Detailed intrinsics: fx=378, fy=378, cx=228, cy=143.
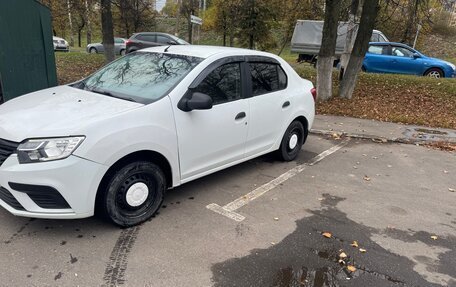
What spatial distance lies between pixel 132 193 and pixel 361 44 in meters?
8.31

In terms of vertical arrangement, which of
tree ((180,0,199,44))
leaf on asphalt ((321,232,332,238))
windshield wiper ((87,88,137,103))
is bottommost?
leaf on asphalt ((321,232,332,238))

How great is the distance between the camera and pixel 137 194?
3.60 m

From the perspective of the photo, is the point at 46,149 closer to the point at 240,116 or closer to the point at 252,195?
the point at 240,116

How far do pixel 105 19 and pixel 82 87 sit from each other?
1054 cm

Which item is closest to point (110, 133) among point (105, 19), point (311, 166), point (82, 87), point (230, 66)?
point (82, 87)

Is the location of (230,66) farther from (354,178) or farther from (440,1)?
(440,1)

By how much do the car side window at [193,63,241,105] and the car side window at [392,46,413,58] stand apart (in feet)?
41.8

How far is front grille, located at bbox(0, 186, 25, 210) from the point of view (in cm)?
323

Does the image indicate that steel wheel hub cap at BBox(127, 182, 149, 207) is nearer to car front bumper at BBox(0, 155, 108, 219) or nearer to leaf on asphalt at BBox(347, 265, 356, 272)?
car front bumper at BBox(0, 155, 108, 219)

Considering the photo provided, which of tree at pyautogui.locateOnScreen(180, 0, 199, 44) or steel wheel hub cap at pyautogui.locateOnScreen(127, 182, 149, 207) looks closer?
steel wheel hub cap at pyautogui.locateOnScreen(127, 182, 149, 207)

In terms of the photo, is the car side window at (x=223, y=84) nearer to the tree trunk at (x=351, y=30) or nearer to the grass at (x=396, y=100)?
the grass at (x=396, y=100)

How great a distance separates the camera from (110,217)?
11.4 ft

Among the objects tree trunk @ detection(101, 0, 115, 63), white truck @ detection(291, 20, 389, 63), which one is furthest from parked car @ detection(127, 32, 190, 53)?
tree trunk @ detection(101, 0, 115, 63)

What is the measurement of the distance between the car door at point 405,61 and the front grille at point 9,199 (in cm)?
1508
